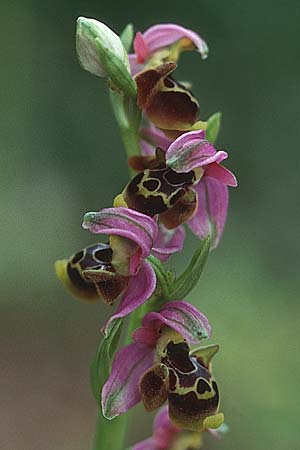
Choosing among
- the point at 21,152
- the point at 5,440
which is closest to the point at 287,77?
the point at 21,152

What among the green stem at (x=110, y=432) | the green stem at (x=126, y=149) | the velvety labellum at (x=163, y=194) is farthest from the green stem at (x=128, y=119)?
the green stem at (x=110, y=432)

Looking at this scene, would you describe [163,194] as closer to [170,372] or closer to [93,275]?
[93,275]

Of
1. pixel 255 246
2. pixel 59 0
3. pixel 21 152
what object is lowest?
pixel 255 246

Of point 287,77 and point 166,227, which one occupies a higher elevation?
point 287,77

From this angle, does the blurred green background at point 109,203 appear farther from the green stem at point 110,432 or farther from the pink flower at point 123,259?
the pink flower at point 123,259

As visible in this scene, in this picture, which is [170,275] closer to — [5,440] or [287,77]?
[5,440]

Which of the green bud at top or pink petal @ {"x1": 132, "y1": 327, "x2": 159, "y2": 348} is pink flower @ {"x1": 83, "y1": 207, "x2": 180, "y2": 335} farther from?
the green bud at top

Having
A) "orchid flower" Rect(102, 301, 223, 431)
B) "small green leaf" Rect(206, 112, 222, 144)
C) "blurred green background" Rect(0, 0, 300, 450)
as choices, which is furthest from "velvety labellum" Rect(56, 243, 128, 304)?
"blurred green background" Rect(0, 0, 300, 450)
